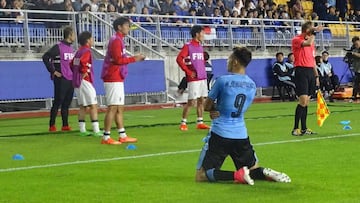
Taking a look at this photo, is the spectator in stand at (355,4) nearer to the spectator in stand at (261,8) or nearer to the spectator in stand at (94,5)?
the spectator in stand at (261,8)

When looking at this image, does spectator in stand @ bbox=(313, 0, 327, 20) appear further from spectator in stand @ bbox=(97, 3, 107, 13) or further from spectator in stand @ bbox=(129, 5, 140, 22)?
spectator in stand @ bbox=(97, 3, 107, 13)

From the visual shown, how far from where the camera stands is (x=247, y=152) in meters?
9.27

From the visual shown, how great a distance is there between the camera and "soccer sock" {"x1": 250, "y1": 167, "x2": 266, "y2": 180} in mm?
9172

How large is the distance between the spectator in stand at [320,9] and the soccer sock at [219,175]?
3145 cm

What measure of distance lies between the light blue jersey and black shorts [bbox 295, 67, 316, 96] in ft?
19.0

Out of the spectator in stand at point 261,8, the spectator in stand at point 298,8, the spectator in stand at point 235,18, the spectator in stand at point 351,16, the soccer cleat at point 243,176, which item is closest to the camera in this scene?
the soccer cleat at point 243,176

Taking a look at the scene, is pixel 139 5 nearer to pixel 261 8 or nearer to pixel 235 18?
pixel 235 18

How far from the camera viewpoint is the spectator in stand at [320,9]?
3969 cm

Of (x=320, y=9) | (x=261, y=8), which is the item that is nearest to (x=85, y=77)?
(x=261, y=8)

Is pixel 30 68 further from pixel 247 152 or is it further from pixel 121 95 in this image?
pixel 247 152

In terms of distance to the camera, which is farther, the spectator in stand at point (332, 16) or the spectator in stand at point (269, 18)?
the spectator in stand at point (332, 16)

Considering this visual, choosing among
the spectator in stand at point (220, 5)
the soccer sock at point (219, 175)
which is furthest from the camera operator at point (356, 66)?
the soccer sock at point (219, 175)

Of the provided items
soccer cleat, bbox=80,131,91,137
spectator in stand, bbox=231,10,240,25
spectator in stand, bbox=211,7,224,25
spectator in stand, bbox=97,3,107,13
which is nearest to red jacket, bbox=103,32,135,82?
soccer cleat, bbox=80,131,91,137

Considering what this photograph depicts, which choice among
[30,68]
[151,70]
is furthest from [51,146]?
[151,70]
